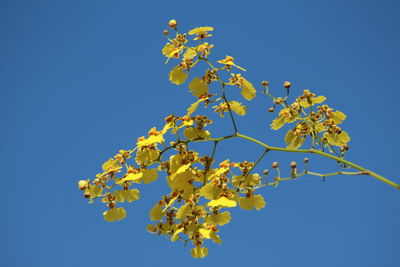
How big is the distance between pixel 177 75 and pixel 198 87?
133mm

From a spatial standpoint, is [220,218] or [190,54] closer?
[220,218]

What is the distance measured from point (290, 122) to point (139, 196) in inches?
38.9

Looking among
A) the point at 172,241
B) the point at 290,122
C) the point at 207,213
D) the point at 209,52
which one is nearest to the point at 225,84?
the point at 209,52

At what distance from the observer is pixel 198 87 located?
2.10 metres

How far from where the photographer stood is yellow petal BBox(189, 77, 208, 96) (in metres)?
2.09

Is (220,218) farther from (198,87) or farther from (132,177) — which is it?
(198,87)

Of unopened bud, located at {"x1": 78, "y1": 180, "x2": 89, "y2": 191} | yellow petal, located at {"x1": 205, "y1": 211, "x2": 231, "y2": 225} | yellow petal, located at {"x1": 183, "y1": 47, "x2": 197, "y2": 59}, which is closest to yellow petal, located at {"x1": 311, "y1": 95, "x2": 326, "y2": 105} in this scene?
yellow petal, located at {"x1": 183, "y1": 47, "x2": 197, "y2": 59}

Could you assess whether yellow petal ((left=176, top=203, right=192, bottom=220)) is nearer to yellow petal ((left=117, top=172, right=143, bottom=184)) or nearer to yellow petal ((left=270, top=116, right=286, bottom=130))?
yellow petal ((left=117, top=172, right=143, bottom=184))

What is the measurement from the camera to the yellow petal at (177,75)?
6.89 ft

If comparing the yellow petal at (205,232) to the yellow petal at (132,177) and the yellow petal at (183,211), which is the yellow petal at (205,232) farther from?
the yellow petal at (132,177)

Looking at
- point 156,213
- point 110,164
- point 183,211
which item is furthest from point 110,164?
point 183,211

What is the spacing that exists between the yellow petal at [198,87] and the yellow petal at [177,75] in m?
0.06

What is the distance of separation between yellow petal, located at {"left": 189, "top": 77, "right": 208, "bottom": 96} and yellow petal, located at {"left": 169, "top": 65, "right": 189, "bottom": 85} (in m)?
0.06

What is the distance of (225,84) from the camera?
2.05 metres
